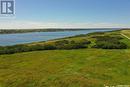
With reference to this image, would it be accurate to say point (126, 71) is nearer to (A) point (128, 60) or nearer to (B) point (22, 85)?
(A) point (128, 60)

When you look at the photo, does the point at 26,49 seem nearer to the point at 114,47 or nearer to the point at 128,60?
the point at 114,47

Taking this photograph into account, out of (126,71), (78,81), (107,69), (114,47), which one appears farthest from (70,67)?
(114,47)

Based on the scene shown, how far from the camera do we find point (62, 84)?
45.7 metres

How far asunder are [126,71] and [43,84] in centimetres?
2170

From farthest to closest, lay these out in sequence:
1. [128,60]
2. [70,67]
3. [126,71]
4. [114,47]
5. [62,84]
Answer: [114,47]
[128,60]
[70,67]
[126,71]
[62,84]

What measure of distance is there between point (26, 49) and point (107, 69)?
6277 centimetres

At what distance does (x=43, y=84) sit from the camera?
1836 inches

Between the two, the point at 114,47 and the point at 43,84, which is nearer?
the point at 43,84

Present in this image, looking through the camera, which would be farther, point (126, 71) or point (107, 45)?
point (107, 45)

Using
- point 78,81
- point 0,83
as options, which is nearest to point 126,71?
point 78,81

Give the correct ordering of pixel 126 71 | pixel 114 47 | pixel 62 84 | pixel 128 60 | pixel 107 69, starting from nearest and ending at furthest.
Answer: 1. pixel 62 84
2. pixel 126 71
3. pixel 107 69
4. pixel 128 60
5. pixel 114 47

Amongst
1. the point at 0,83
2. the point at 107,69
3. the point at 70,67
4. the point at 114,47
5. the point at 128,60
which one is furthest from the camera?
the point at 114,47

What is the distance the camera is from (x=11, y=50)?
115m

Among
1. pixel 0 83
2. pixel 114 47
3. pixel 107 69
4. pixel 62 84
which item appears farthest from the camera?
pixel 114 47
